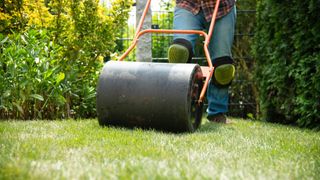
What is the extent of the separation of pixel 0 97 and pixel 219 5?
203cm

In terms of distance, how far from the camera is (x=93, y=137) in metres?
3.17

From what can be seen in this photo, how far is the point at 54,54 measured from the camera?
473 centimetres

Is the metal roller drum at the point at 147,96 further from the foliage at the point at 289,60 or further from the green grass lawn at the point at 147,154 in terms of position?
the foliage at the point at 289,60

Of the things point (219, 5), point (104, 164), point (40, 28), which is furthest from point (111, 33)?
point (104, 164)

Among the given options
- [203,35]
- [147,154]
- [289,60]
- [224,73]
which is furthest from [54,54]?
[147,154]

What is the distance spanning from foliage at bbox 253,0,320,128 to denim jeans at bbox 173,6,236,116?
0.69 metres

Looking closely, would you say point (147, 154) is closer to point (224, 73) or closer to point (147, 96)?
point (147, 96)

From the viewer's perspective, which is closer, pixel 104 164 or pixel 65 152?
pixel 104 164

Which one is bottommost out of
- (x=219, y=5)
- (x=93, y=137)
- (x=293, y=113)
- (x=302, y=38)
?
(x=293, y=113)

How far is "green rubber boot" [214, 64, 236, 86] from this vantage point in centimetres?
450

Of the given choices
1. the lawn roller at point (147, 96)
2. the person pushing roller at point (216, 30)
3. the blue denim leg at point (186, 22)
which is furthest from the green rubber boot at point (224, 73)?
the lawn roller at point (147, 96)

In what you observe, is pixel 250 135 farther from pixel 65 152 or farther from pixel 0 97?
pixel 0 97

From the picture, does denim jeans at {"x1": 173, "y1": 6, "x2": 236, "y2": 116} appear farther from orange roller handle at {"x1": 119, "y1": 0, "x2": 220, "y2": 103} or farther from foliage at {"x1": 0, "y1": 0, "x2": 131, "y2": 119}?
foliage at {"x1": 0, "y1": 0, "x2": 131, "y2": 119}

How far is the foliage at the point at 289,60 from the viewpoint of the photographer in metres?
4.59
